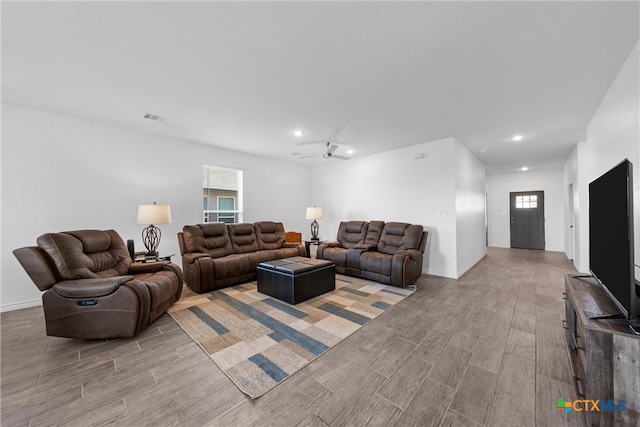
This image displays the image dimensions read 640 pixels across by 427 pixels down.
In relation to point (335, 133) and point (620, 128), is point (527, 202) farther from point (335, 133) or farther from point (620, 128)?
point (335, 133)

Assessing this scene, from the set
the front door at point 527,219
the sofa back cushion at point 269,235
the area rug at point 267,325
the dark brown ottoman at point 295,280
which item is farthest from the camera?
the front door at point 527,219

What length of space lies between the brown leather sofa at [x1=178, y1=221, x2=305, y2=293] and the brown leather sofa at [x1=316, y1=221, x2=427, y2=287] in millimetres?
960

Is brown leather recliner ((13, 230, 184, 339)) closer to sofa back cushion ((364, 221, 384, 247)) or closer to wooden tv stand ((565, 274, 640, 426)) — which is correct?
wooden tv stand ((565, 274, 640, 426))

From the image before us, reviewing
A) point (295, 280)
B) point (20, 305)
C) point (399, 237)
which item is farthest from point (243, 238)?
point (399, 237)

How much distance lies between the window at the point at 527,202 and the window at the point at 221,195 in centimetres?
903

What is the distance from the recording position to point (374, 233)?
5.11 meters

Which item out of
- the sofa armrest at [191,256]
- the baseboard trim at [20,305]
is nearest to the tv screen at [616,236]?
the sofa armrest at [191,256]

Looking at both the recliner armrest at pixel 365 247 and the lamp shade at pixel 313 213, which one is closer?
the recliner armrest at pixel 365 247

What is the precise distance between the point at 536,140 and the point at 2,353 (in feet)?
26.0

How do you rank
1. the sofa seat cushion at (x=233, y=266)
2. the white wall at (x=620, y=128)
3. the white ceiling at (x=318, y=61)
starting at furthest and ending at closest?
the sofa seat cushion at (x=233, y=266)
the white wall at (x=620, y=128)
the white ceiling at (x=318, y=61)

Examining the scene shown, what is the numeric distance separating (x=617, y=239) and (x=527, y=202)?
8242 mm

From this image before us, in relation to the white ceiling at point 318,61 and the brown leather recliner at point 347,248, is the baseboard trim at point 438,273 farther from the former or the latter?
the white ceiling at point 318,61

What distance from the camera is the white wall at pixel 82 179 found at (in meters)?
3.11

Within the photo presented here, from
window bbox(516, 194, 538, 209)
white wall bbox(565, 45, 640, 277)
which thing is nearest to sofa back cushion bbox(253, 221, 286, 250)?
white wall bbox(565, 45, 640, 277)
